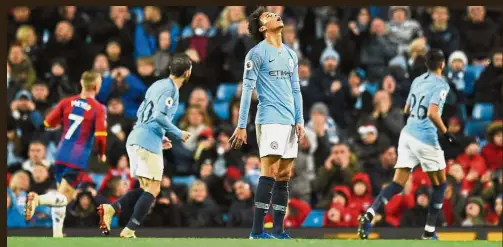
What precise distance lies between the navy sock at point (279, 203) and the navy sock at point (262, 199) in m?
0.20

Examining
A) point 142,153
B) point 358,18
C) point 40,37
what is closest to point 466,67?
point 358,18

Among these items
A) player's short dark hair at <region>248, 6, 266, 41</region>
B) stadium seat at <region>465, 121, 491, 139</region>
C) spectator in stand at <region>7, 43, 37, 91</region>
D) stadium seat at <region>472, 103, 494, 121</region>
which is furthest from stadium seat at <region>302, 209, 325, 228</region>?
player's short dark hair at <region>248, 6, 266, 41</region>

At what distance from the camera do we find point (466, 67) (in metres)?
22.2

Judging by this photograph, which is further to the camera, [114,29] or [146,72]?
[114,29]

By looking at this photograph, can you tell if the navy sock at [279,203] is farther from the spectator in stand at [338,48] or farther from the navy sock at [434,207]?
the spectator in stand at [338,48]

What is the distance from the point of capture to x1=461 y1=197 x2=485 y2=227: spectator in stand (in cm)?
1919

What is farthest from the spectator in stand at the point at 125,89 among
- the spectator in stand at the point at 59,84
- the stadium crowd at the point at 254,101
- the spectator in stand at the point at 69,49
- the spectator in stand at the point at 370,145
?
the spectator in stand at the point at 370,145

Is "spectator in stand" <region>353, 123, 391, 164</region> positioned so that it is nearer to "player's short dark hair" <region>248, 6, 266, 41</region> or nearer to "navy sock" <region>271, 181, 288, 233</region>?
"navy sock" <region>271, 181, 288, 233</region>

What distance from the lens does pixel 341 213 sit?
63.1 feet

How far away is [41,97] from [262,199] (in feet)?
29.2

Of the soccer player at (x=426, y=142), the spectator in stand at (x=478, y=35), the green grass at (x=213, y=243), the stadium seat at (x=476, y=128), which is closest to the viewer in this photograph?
the green grass at (x=213, y=243)

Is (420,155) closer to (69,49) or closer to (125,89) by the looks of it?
(125,89)

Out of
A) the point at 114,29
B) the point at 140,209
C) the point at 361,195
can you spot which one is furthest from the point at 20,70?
the point at 140,209

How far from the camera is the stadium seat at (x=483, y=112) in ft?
70.7
